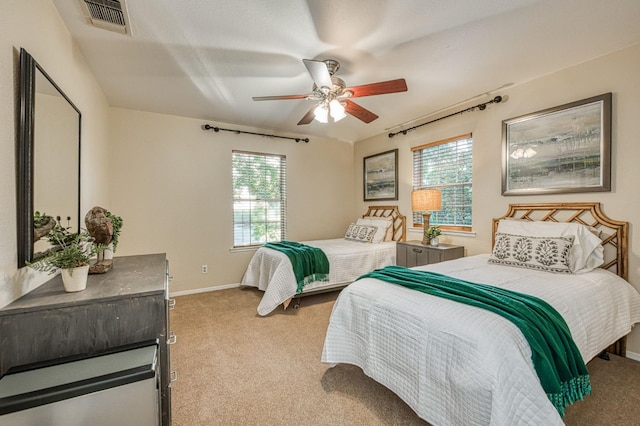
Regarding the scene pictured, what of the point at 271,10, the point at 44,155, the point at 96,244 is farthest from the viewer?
the point at 271,10

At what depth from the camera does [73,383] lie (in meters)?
0.98

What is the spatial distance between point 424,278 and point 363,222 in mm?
2909

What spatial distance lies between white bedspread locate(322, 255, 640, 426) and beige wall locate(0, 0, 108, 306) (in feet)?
5.92

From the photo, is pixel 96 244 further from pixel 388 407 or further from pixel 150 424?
pixel 388 407

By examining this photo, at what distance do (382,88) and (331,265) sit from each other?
2.22 meters

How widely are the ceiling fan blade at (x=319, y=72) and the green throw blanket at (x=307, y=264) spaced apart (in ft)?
6.50

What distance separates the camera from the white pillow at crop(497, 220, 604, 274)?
90.9 inches

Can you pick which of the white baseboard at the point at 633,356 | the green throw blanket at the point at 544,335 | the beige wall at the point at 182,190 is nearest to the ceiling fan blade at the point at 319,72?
the green throw blanket at the point at 544,335

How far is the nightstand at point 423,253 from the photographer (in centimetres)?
339

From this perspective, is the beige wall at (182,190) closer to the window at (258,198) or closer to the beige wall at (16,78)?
the window at (258,198)

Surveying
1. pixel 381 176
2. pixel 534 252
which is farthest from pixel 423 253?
pixel 381 176

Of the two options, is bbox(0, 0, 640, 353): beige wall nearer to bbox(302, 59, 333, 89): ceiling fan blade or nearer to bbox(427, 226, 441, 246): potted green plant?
bbox(427, 226, 441, 246): potted green plant

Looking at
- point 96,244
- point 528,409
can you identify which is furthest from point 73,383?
point 528,409

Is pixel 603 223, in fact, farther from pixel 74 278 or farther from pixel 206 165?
pixel 206 165
